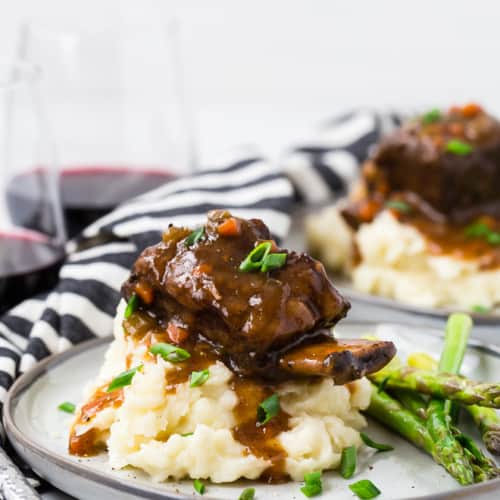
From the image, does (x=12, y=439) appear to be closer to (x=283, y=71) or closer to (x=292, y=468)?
(x=292, y=468)

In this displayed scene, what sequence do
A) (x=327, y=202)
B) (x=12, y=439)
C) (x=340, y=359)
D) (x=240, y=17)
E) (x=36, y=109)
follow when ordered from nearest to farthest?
1. (x=340, y=359)
2. (x=12, y=439)
3. (x=36, y=109)
4. (x=327, y=202)
5. (x=240, y=17)

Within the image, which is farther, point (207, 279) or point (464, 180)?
point (464, 180)

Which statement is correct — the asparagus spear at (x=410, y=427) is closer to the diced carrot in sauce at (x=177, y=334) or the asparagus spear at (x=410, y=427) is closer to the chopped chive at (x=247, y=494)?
the chopped chive at (x=247, y=494)

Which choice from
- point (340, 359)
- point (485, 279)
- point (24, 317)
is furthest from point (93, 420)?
point (485, 279)

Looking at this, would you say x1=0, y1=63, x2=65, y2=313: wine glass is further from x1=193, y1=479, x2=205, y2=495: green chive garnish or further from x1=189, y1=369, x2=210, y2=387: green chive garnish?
x1=193, y1=479, x2=205, y2=495: green chive garnish

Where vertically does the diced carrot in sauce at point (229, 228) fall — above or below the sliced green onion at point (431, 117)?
below

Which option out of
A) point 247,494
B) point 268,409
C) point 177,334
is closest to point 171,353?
point 177,334

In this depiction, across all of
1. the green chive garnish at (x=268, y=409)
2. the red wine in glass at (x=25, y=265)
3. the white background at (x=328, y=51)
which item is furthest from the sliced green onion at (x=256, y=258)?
the white background at (x=328, y=51)
